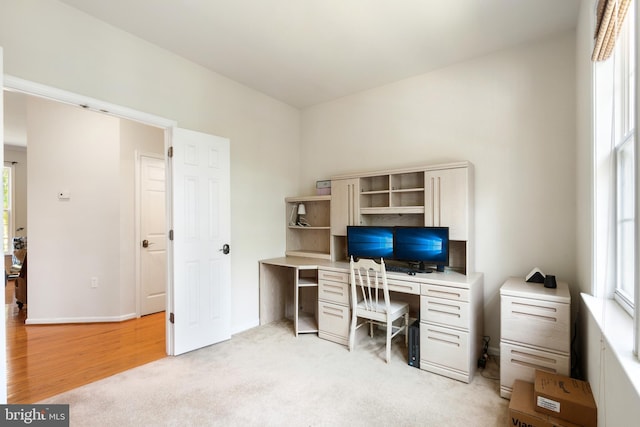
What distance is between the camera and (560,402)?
169cm

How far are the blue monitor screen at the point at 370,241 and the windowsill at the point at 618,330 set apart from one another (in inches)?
64.2

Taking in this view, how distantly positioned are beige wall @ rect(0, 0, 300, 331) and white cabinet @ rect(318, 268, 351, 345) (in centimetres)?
91

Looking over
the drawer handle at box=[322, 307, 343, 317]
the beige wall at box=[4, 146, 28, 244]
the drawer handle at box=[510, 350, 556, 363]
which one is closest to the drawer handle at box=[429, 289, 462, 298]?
the drawer handle at box=[510, 350, 556, 363]

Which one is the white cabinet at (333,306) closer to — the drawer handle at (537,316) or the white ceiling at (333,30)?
the drawer handle at (537,316)

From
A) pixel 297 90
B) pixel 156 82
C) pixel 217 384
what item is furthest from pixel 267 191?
pixel 217 384

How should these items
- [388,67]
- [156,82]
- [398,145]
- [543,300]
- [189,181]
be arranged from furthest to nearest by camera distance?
[398,145], [388,67], [189,181], [156,82], [543,300]

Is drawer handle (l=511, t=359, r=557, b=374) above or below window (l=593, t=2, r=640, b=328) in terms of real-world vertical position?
below

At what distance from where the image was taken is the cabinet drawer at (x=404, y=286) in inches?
106

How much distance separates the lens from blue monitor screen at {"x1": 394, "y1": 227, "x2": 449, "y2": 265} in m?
2.85

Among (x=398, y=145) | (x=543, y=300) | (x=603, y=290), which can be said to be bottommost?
(x=543, y=300)

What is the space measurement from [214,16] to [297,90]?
59.1 inches

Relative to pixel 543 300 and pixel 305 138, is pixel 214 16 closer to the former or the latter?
pixel 305 138

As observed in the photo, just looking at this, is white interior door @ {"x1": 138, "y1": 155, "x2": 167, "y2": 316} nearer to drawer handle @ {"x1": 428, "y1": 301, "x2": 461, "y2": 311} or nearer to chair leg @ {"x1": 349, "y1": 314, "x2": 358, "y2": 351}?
chair leg @ {"x1": 349, "y1": 314, "x2": 358, "y2": 351}

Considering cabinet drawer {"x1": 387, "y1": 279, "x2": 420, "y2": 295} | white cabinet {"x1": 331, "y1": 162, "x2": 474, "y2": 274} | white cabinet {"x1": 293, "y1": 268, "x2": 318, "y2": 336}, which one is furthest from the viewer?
white cabinet {"x1": 293, "y1": 268, "x2": 318, "y2": 336}
